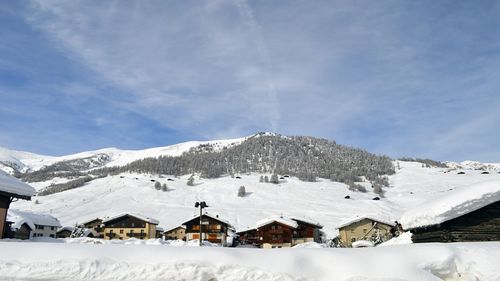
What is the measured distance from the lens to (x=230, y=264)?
7.84 meters

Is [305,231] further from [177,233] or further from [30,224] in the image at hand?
[30,224]

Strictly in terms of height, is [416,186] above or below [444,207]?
above

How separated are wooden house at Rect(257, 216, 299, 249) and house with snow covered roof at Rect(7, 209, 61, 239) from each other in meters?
35.9

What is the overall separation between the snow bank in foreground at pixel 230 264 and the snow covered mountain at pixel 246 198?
80.8m

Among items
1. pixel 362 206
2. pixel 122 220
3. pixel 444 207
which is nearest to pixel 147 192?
pixel 122 220

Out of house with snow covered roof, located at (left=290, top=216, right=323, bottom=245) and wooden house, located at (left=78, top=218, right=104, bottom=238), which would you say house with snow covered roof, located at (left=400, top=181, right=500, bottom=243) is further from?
wooden house, located at (left=78, top=218, right=104, bottom=238)

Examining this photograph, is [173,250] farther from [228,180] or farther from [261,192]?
[228,180]

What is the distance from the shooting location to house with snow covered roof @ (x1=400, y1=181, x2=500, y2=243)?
52.4ft

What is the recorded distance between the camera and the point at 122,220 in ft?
250

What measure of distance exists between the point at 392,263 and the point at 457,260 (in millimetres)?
1563

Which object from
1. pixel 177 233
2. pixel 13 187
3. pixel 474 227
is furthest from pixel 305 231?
pixel 13 187

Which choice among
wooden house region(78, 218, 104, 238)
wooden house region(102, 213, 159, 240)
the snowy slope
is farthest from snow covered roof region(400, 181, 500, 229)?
wooden house region(78, 218, 104, 238)

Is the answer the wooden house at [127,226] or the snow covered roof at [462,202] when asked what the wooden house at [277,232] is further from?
the snow covered roof at [462,202]

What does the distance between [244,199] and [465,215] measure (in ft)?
373
